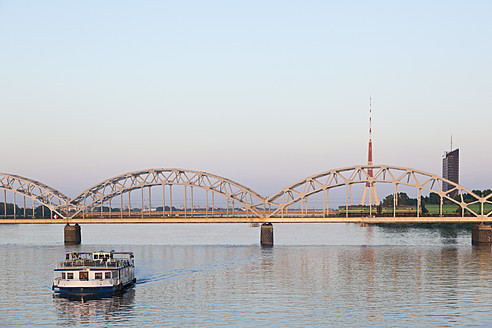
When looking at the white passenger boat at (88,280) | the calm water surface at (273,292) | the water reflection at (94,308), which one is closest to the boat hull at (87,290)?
the white passenger boat at (88,280)

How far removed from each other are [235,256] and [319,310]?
188ft

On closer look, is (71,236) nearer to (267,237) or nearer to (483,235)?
(267,237)

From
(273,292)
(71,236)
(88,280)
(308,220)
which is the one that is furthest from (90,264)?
(71,236)

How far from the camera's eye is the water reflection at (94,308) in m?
64.8

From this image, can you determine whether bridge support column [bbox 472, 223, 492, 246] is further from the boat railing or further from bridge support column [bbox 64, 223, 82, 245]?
the boat railing

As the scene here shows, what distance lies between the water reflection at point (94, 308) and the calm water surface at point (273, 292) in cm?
10

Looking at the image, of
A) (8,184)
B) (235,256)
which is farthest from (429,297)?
(8,184)

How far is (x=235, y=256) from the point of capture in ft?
408

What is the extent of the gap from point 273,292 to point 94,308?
20.0 meters

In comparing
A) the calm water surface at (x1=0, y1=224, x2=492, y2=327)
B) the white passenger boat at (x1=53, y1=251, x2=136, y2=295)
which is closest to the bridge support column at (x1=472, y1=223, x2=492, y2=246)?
the calm water surface at (x1=0, y1=224, x2=492, y2=327)

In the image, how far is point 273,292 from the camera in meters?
79.3

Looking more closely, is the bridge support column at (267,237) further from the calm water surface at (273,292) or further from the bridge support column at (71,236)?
the bridge support column at (71,236)

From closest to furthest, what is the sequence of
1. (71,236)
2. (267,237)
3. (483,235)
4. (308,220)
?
1. (308,220)
2. (483,235)
3. (267,237)
4. (71,236)

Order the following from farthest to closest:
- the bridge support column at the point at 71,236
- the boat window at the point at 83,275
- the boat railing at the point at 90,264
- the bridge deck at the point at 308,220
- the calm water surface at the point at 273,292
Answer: the bridge support column at the point at 71,236 → the bridge deck at the point at 308,220 → the boat railing at the point at 90,264 → the boat window at the point at 83,275 → the calm water surface at the point at 273,292
